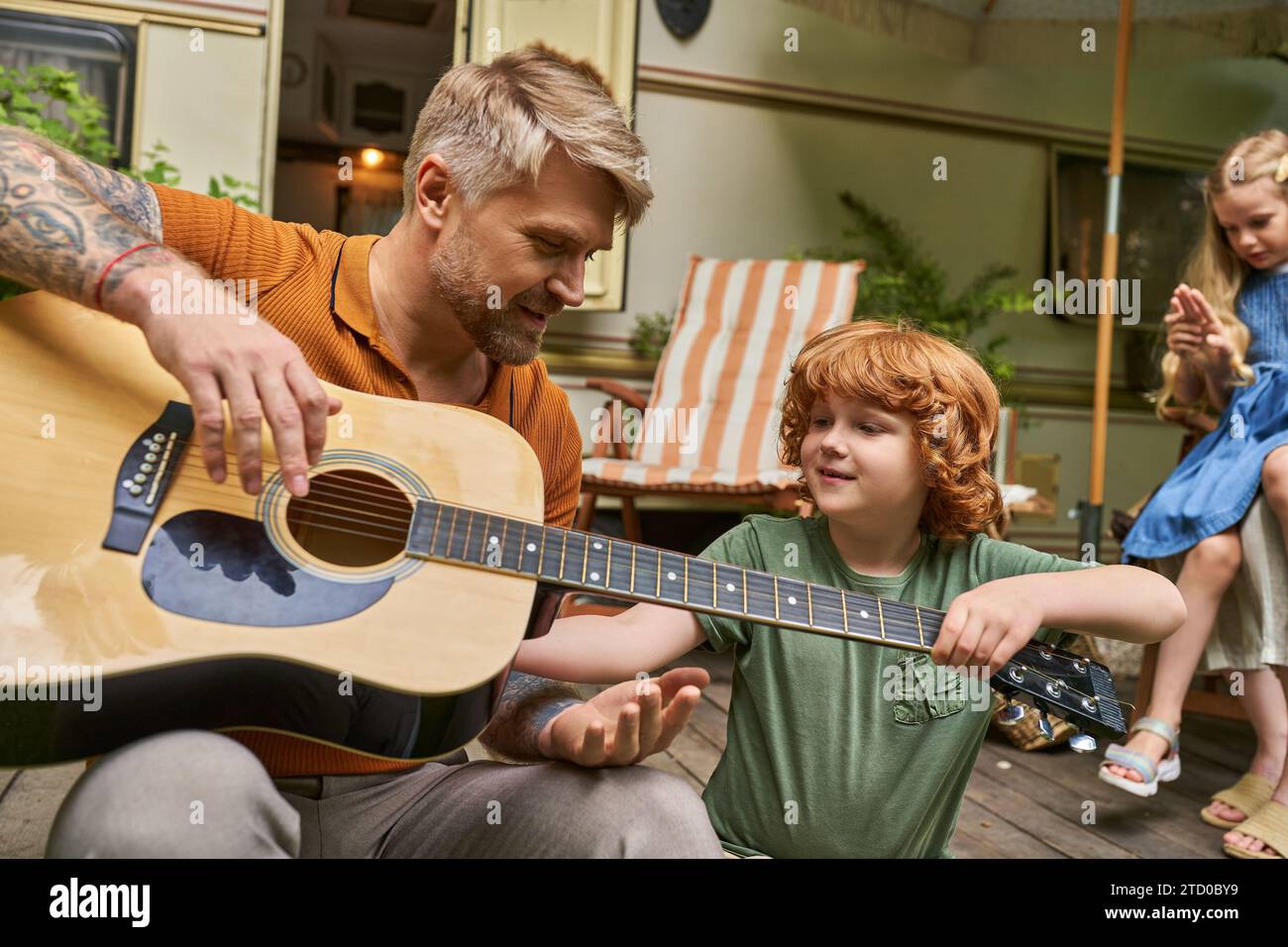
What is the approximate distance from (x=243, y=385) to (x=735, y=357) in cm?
292

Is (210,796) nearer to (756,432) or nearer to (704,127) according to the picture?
(756,432)

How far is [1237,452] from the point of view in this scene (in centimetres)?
219

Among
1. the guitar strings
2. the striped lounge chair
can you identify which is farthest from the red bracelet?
the striped lounge chair

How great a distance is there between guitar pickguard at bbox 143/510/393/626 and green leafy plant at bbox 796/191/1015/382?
10.0ft

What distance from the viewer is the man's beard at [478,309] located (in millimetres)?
1093

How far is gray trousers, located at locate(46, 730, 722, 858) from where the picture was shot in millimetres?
729

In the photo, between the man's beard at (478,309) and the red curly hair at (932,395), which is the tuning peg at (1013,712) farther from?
the man's beard at (478,309)

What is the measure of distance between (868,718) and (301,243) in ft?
2.75

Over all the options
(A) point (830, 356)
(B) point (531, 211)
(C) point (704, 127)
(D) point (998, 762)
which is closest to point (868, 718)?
(A) point (830, 356)

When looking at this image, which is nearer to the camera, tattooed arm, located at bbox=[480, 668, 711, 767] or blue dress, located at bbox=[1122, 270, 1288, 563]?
tattooed arm, located at bbox=[480, 668, 711, 767]

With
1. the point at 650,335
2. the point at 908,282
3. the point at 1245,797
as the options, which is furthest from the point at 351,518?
the point at 908,282

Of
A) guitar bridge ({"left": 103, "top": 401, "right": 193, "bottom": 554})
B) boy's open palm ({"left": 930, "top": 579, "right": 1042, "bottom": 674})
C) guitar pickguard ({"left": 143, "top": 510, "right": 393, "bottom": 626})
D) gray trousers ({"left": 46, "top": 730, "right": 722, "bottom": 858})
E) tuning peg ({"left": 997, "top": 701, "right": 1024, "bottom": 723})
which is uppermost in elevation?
guitar bridge ({"left": 103, "top": 401, "right": 193, "bottom": 554})

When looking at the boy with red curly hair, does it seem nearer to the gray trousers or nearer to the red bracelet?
the gray trousers

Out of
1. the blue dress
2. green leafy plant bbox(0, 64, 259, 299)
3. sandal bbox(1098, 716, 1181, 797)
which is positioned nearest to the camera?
sandal bbox(1098, 716, 1181, 797)
